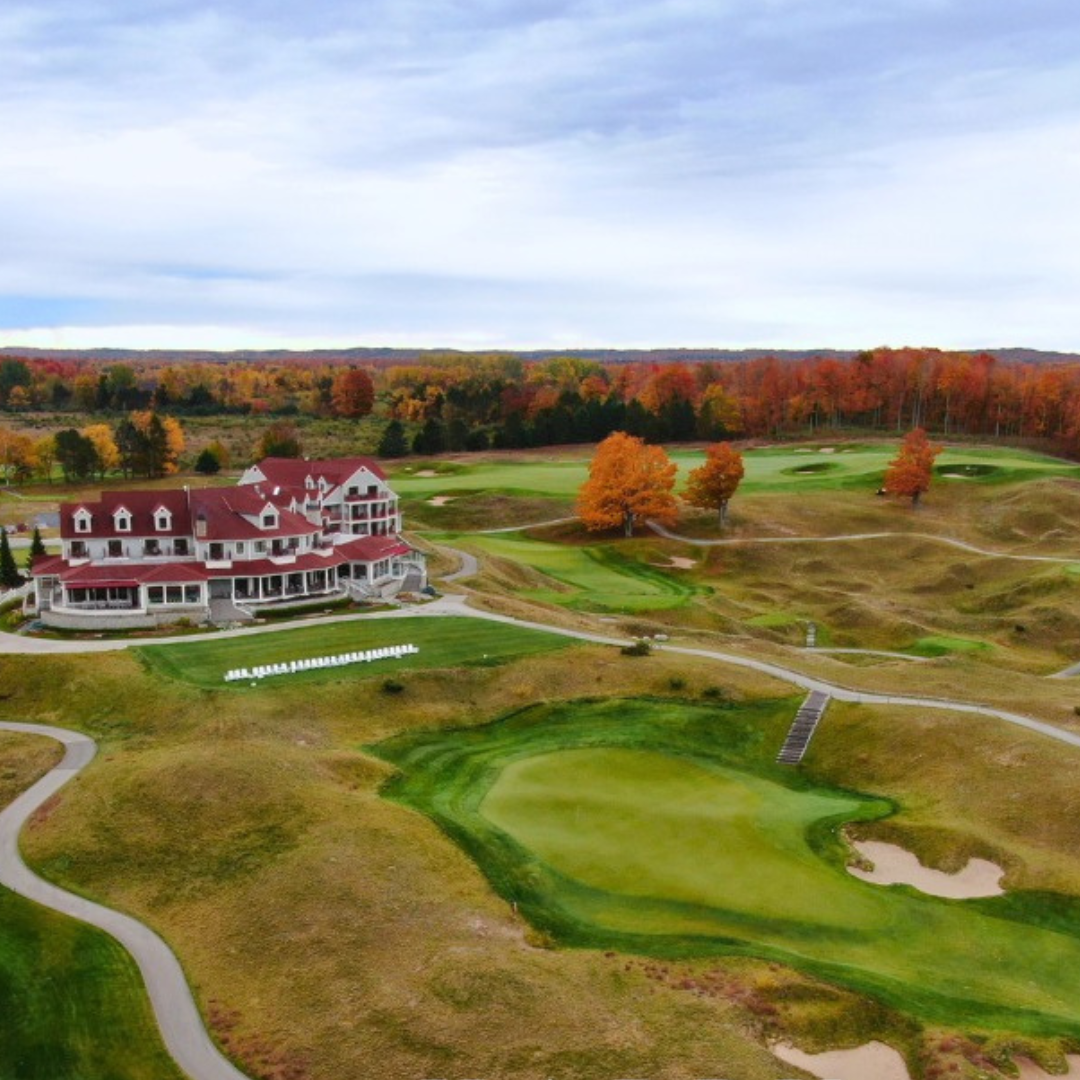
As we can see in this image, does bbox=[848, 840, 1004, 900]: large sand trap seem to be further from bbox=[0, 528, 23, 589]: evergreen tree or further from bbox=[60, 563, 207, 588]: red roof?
bbox=[0, 528, 23, 589]: evergreen tree

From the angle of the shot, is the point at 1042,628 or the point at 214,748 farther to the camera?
the point at 1042,628

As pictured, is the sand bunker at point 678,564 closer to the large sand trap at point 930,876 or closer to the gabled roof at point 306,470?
the gabled roof at point 306,470

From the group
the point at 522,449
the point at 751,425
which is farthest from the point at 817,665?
the point at 751,425

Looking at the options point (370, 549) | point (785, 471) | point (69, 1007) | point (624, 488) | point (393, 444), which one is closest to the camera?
point (69, 1007)

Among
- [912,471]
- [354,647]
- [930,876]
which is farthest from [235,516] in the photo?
[912,471]

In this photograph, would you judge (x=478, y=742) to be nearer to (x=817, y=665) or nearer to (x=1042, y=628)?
(x=817, y=665)

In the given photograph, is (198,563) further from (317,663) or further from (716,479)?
(716,479)
